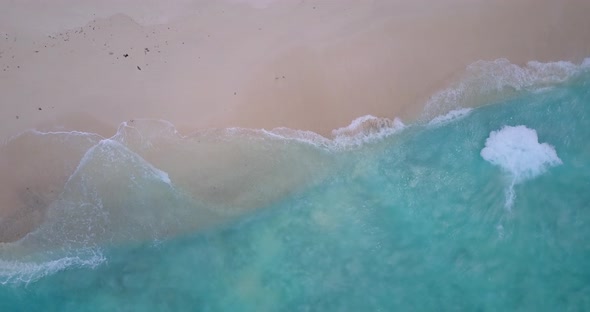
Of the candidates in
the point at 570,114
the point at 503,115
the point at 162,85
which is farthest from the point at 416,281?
the point at 162,85

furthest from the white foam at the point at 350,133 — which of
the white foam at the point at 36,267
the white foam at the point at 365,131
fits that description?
the white foam at the point at 36,267

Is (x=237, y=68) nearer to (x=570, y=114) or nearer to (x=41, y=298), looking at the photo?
(x=41, y=298)

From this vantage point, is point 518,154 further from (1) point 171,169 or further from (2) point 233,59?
(1) point 171,169

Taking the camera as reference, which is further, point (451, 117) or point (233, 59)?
point (451, 117)

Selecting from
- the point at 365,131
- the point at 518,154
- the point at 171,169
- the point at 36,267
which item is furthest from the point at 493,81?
the point at 36,267

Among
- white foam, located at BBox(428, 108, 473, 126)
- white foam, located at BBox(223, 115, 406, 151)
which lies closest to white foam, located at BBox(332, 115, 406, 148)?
white foam, located at BBox(223, 115, 406, 151)
